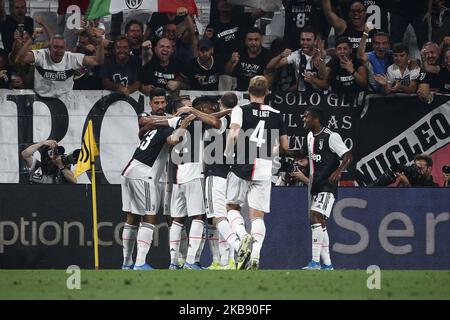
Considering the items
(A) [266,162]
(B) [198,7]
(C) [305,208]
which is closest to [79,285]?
(A) [266,162]

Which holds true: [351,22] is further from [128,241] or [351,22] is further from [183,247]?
[128,241]

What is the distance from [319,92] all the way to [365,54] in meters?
1.08

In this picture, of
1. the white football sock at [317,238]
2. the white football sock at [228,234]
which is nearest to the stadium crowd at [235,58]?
the white football sock at [317,238]

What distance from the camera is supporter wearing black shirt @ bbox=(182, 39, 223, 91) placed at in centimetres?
1792

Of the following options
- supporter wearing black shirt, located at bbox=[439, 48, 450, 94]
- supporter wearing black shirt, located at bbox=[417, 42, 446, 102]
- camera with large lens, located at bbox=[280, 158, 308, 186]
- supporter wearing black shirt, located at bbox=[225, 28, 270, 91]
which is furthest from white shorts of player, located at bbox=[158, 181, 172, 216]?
supporter wearing black shirt, located at bbox=[439, 48, 450, 94]

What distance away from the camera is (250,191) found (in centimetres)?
1480

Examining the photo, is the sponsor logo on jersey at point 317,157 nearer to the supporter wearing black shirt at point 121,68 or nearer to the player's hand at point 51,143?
the supporter wearing black shirt at point 121,68

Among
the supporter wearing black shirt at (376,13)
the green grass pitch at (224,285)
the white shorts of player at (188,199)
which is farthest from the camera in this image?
the supporter wearing black shirt at (376,13)

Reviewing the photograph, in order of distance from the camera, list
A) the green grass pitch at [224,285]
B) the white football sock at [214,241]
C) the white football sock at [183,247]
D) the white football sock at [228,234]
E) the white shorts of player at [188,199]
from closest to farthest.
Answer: the green grass pitch at [224,285] < the white football sock at [228,234] < the white shorts of player at [188,199] < the white football sock at [214,241] < the white football sock at [183,247]

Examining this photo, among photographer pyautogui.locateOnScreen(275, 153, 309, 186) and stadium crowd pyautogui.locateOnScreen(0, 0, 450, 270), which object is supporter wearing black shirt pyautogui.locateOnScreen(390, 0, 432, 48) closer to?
stadium crowd pyautogui.locateOnScreen(0, 0, 450, 270)

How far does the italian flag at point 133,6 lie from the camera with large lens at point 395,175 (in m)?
3.79

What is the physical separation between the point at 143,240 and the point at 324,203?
2496mm

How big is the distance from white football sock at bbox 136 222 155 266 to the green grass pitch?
142cm

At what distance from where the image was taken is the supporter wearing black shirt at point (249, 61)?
1800 cm
